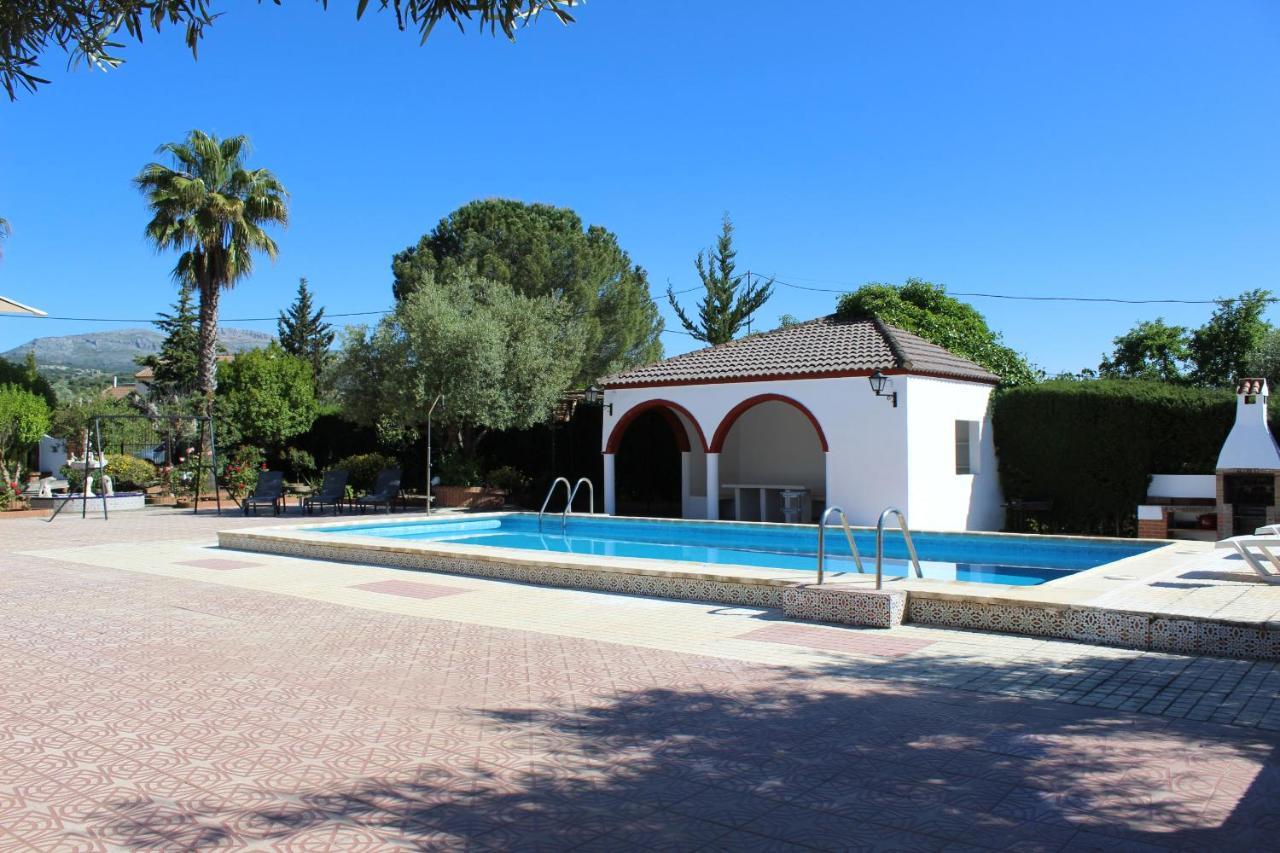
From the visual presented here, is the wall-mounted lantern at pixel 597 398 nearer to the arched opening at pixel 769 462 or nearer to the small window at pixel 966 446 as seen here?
the arched opening at pixel 769 462

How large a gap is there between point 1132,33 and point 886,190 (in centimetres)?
1075

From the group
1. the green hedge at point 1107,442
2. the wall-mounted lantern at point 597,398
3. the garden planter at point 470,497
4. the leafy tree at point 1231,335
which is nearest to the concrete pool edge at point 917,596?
the green hedge at point 1107,442

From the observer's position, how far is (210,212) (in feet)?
83.7

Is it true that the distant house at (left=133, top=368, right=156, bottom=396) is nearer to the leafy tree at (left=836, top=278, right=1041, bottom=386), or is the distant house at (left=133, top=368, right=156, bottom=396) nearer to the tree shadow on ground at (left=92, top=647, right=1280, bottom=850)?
the leafy tree at (left=836, top=278, right=1041, bottom=386)

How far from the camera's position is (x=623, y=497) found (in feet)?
72.0

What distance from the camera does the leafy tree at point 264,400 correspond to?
2722 centimetres

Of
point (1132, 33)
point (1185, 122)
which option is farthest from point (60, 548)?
point (1185, 122)

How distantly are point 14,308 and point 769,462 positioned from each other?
15628mm

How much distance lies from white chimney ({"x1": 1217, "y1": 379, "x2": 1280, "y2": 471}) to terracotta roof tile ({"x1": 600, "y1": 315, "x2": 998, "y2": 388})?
14.8 feet

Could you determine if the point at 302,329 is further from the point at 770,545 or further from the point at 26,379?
the point at 770,545

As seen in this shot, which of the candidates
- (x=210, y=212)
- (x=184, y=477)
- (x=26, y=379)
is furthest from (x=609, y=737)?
(x=26, y=379)

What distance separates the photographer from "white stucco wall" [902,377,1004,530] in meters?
16.0

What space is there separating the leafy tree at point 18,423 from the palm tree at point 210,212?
5.26 meters

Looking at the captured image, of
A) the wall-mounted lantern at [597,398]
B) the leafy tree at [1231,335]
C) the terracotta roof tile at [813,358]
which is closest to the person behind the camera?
the terracotta roof tile at [813,358]
